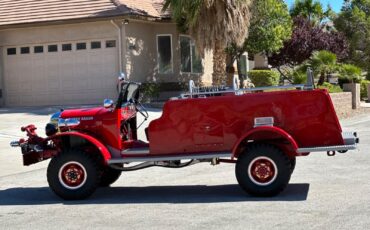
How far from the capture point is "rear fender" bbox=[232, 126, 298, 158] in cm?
849

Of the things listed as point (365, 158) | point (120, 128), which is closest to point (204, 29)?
point (365, 158)

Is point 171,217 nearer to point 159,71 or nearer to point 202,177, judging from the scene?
point 202,177

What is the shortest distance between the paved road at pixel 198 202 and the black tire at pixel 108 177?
15cm

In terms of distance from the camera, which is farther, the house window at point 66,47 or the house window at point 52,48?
the house window at point 52,48

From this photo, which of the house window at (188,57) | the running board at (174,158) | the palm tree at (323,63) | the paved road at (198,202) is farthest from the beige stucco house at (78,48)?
the running board at (174,158)

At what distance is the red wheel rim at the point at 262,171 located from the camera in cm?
861

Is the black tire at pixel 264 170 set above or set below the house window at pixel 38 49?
below

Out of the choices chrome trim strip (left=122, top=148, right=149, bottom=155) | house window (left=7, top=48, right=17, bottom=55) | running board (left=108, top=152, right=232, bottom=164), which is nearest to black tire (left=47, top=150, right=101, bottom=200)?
running board (left=108, top=152, right=232, bottom=164)

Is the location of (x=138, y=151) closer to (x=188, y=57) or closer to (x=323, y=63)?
(x=188, y=57)

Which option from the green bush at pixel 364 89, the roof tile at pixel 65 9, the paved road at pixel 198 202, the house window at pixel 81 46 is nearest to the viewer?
the paved road at pixel 198 202

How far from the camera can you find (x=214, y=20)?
866 inches

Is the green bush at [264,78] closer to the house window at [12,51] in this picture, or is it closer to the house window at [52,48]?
the house window at [52,48]

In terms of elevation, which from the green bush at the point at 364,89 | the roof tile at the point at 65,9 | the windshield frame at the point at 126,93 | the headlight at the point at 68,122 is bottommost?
the green bush at the point at 364,89

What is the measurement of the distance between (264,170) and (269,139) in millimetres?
462
